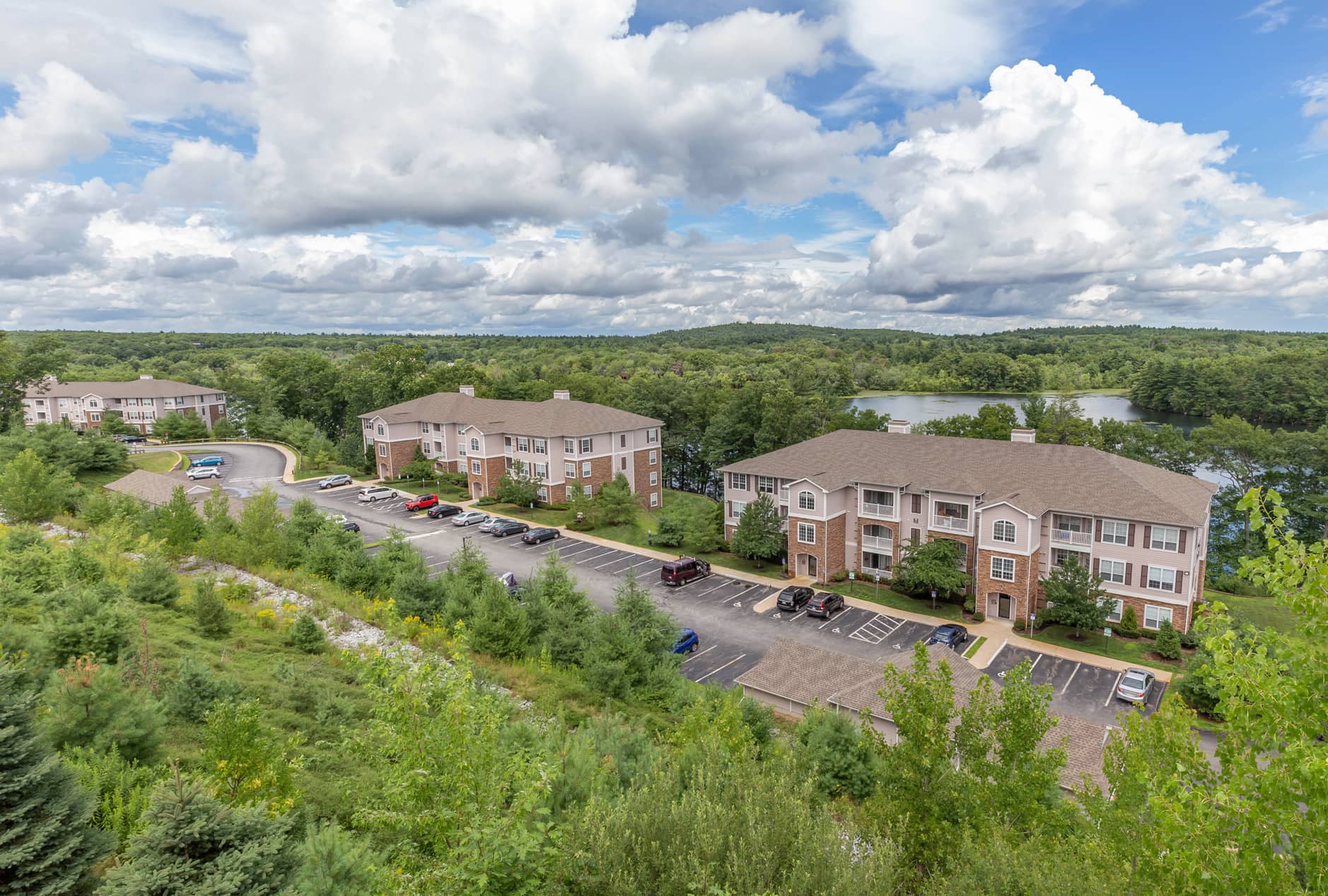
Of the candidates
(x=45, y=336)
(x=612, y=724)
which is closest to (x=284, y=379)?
(x=45, y=336)

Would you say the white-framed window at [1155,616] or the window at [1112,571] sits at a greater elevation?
the window at [1112,571]

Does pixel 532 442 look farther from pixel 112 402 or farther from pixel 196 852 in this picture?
pixel 112 402

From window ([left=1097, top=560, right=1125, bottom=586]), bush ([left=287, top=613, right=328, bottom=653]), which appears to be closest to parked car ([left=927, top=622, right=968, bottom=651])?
window ([left=1097, top=560, right=1125, bottom=586])

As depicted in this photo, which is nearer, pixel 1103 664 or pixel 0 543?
pixel 0 543

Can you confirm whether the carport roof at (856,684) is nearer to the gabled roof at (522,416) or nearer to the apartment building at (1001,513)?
the apartment building at (1001,513)

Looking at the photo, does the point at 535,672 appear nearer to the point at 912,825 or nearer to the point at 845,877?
the point at 912,825

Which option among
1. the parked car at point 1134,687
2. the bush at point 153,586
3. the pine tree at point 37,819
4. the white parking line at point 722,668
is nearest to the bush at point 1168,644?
the parked car at point 1134,687

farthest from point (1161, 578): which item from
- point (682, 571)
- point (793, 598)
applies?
point (682, 571)
